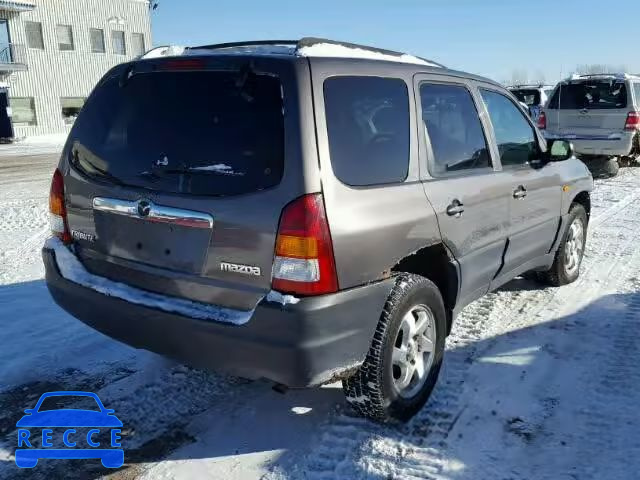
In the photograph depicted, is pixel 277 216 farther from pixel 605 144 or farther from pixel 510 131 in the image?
pixel 605 144

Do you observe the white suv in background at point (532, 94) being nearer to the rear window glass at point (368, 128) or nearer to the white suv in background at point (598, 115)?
the white suv in background at point (598, 115)

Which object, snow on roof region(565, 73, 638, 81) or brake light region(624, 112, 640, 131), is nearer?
brake light region(624, 112, 640, 131)

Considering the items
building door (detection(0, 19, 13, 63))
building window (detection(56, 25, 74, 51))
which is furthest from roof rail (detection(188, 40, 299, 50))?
building window (detection(56, 25, 74, 51))

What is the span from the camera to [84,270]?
3152 mm

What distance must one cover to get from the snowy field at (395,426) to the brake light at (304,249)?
94cm

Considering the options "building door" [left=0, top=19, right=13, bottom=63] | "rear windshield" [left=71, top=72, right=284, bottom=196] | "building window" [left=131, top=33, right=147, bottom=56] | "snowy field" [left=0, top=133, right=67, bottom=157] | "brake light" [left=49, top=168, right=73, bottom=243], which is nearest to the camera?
"rear windshield" [left=71, top=72, right=284, bottom=196]

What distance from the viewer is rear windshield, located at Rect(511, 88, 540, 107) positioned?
62.1 ft

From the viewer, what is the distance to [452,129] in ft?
11.8

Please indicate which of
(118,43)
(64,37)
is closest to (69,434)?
(64,37)

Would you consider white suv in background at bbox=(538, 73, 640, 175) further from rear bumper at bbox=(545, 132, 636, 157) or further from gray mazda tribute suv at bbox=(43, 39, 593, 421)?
gray mazda tribute suv at bbox=(43, 39, 593, 421)

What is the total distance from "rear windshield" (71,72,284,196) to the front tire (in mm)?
961

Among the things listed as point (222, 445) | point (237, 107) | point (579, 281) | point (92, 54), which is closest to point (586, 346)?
point (579, 281)

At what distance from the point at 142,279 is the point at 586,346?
309 cm

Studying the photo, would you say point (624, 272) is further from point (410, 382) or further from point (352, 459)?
point (352, 459)
